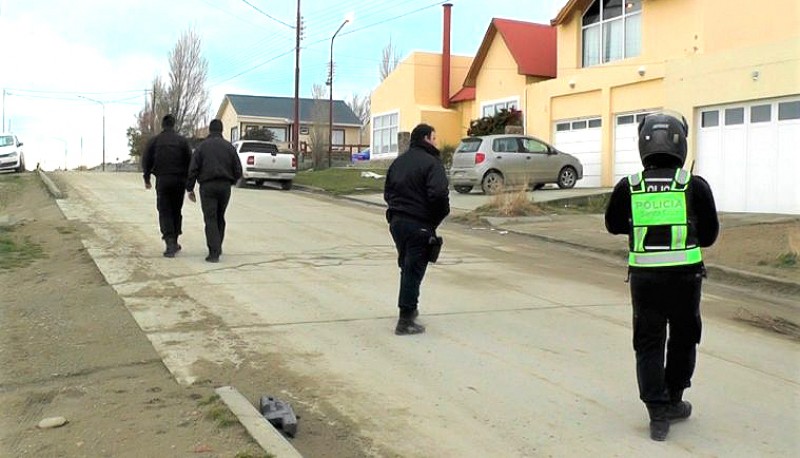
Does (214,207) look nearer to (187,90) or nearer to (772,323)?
(772,323)

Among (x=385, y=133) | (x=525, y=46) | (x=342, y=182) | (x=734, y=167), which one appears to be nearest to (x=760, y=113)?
(x=734, y=167)

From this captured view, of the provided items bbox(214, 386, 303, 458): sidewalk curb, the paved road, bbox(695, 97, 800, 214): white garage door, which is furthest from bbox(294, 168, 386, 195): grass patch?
bbox(214, 386, 303, 458): sidewalk curb

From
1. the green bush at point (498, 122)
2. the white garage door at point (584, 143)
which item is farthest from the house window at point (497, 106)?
the white garage door at point (584, 143)

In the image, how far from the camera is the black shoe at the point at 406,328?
21.8 feet

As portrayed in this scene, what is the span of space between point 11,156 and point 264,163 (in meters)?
11.3

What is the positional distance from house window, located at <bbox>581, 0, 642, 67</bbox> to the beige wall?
0.35 m

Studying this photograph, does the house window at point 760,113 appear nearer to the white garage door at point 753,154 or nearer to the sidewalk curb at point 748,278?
the white garage door at point 753,154

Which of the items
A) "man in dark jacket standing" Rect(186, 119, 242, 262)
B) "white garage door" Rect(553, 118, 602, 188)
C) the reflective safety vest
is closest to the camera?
the reflective safety vest

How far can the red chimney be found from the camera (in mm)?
33719

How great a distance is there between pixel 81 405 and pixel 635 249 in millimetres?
3458

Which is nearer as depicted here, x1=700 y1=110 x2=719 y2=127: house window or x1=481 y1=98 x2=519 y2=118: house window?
x1=700 y1=110 x2=719 y2=127: house window

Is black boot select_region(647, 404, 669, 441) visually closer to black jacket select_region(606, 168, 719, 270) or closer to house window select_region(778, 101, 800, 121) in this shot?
black jacket select_region(606, 168, 719, 270)

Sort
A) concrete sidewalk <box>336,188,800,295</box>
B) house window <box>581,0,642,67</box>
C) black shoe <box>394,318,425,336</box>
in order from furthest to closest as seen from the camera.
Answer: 1. house window <box>581,0,642,67</box>
2. concrete sidewalk <box>336,188,800,295</box>
3. black shoe <box>394,318,425,336</box>

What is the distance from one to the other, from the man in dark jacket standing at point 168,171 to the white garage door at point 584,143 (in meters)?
16.1
